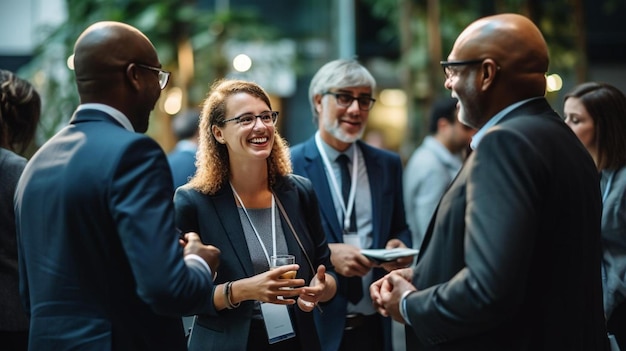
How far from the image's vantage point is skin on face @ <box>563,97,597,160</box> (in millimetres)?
3840

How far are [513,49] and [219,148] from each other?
4.99ft

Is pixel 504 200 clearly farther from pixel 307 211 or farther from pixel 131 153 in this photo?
pixel 307 211

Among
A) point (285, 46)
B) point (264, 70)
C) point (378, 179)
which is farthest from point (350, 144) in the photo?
point (285, 46)

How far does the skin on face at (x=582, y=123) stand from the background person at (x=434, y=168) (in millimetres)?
1950


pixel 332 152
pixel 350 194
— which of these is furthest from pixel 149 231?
pixel 332 152

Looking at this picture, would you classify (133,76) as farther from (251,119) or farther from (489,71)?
(489,71)

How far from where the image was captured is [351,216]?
14.2 feet

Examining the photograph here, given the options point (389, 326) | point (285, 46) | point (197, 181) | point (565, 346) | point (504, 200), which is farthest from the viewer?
point (285, 46)

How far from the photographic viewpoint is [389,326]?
4.29m

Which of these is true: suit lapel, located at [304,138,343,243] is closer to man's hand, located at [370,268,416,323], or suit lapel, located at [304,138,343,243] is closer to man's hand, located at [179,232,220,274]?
man's hand, located at [370,268,416,323]

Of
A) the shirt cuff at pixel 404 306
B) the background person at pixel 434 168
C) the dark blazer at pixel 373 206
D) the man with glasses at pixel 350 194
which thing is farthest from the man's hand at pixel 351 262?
the background person at pixel 434 168

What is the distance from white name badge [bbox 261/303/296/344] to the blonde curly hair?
567mm

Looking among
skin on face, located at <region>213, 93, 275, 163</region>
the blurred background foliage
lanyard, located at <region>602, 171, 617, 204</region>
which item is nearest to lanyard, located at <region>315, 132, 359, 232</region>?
skin on face, located at <region>213, 93, 275, 163</region>

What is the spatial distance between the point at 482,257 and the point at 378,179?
6.97 feet
